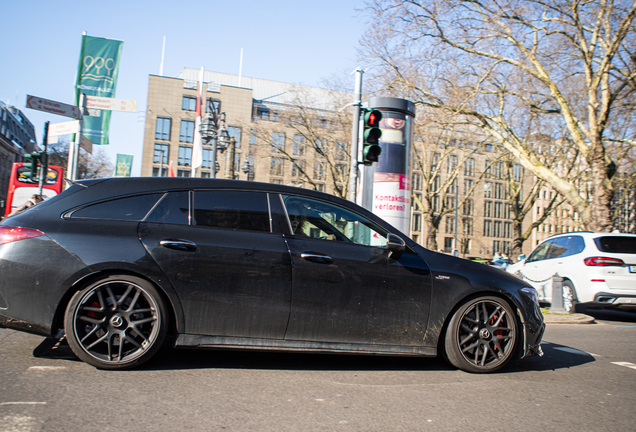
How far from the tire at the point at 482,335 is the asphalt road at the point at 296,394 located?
0.13 meters

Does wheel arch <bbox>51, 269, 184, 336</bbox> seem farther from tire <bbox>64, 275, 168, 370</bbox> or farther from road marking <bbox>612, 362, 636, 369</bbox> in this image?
road marking <bbox>612, 362, 636, 369</bbox>

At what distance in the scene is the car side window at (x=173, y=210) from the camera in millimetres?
4129

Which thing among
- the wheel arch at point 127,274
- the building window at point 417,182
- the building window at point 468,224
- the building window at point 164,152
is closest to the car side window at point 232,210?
the wheel arch at point 127,274

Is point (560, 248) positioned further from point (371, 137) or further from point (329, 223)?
point (329, 223)

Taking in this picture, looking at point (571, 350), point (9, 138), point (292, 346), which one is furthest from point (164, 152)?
point (292, 346)

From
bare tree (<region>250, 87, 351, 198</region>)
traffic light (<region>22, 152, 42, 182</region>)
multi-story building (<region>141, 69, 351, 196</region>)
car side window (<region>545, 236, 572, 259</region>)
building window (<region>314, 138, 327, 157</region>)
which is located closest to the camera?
car side window (<region>545, 236, 572, 259</region>)

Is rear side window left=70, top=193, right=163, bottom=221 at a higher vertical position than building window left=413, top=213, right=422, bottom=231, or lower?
lower

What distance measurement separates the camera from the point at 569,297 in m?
9.84

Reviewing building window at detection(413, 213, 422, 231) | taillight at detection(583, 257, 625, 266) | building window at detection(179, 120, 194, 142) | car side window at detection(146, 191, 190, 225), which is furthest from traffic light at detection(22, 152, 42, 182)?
building window at detection(413, 213, 422, 231)

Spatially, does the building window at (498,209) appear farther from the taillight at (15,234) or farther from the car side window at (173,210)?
the taillight at (15,234)

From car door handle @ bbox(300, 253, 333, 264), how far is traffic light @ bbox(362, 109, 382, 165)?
18.6 ft

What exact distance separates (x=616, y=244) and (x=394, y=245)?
7.09 metres

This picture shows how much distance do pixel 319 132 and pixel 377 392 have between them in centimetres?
3135

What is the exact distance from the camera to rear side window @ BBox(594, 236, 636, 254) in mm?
9297
